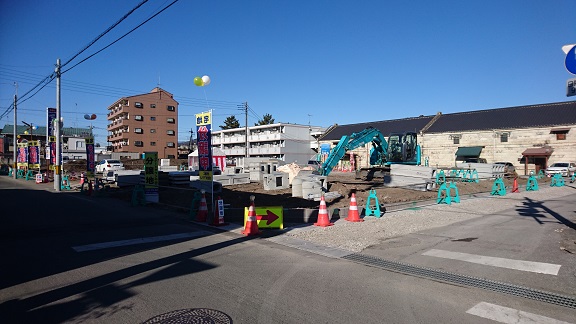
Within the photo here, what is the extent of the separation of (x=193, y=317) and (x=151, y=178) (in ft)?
40.4

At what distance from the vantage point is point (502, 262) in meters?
6.47

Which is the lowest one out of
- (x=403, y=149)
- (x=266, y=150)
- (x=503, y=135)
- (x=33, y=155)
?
(x=403, y=149)

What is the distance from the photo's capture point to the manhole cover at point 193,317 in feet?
13.1

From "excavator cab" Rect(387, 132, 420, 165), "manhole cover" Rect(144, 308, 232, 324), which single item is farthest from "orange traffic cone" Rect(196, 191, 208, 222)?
"excavator cab" Rect(387, 132, 420, 165)

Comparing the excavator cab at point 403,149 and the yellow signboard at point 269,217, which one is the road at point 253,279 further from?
the excavator cab at point 403,149

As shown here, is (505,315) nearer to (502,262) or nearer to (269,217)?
(502,262)

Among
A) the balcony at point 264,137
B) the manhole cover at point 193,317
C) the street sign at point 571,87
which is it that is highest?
the balcony at point 264,137

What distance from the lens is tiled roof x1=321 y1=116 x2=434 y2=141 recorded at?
54.0m

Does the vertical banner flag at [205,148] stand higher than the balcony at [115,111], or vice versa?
the balcony at [115,111]

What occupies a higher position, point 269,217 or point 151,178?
point 151,178

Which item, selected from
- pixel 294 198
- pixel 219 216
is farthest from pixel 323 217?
pixel 294 198

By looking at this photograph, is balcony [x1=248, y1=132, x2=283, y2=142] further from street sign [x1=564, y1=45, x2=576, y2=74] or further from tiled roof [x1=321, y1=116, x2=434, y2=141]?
street sign [x1=564, y1=45, x2=576, y2=74]

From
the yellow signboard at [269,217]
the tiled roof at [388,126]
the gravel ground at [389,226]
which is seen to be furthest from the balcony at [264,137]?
the yellow signboard at [269,217]

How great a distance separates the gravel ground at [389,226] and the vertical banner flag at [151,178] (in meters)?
8.01
